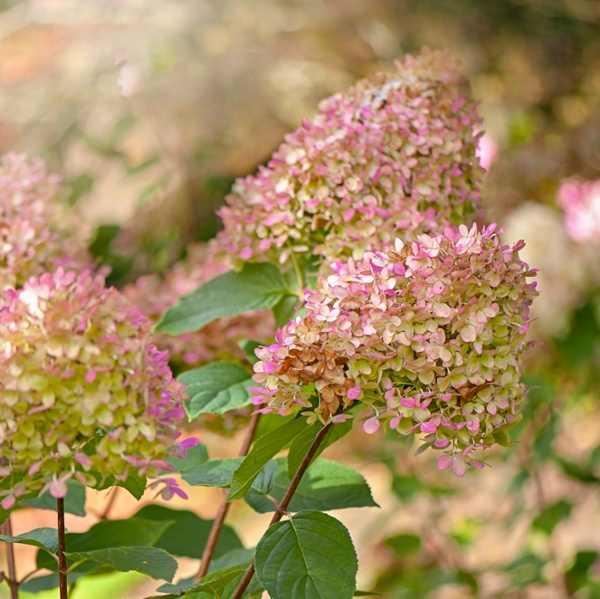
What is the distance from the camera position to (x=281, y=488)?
2.59ft

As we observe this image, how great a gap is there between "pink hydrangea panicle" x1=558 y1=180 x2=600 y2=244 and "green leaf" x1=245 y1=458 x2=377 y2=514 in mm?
1615

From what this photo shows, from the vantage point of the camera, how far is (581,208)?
2.31m

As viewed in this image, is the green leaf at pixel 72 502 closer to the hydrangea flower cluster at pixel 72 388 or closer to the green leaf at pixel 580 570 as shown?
the hydrangea flower cluster at pixel 72 388

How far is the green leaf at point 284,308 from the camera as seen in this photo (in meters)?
0.85

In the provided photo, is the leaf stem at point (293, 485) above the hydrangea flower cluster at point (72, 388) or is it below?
below

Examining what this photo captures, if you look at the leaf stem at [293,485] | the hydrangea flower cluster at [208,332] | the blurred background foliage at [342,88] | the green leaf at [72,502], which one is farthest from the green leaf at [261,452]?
the blurred background foliage at [342,88]

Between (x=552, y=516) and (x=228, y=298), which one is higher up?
(x=228, y=298)

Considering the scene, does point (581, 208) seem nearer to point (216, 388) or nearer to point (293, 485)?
point (216, 388)

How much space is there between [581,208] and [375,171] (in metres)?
1.68

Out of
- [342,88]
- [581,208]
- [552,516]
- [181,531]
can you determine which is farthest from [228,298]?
[342,88]

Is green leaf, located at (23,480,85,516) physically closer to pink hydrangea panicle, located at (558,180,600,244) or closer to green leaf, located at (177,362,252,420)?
green leaf, located at (177,362,252,420)

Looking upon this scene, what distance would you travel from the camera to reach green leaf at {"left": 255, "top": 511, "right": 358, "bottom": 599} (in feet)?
1.96

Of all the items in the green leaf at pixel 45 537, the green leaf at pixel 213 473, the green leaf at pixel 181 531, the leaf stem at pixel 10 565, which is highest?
the green leaf at pixel 213 473

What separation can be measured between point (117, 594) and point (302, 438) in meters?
2.76
